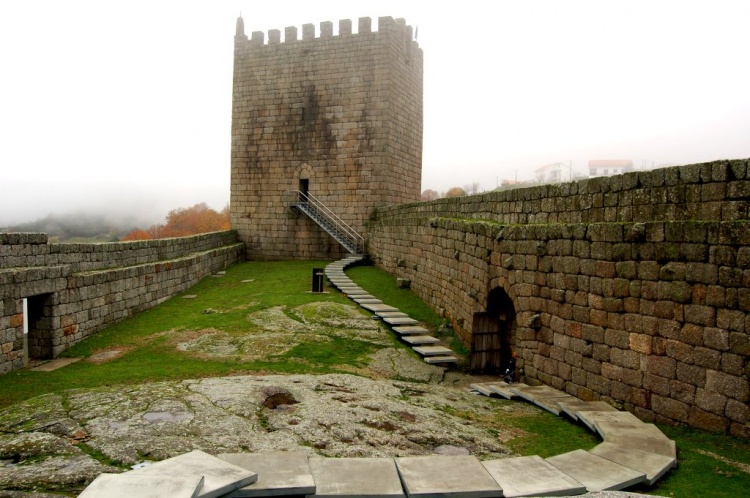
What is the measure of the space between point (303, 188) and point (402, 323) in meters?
11.9

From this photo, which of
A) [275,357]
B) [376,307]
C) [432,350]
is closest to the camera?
[275,357]

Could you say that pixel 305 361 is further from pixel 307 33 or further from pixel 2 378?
pixel 307 33

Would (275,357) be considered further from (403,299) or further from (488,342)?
(403,299)

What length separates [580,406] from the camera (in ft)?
22.3

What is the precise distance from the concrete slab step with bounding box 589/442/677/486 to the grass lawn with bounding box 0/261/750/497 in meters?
0.09

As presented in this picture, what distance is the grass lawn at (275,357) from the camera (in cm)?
518

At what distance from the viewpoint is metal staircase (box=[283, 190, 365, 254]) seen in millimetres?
21141

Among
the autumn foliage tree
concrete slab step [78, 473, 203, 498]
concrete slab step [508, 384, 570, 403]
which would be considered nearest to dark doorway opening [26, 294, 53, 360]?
concrete slab step [78, 473, 203, 498]

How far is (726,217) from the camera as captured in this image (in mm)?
5871

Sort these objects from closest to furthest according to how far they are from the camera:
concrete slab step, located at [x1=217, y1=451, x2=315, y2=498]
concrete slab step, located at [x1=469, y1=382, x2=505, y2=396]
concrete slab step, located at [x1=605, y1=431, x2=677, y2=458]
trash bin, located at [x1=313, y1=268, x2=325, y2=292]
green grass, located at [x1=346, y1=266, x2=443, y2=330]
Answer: concrete slab step, located at [x1=217, y1=451, x2=315, y2=498] → concrete slab step, located at [x1=605, y1=431, x2=677, y2=458] → concrete slab step, located at [x1=469, y1=382, x2=505, y2=396] → green grass, located at [x1=346, y1=266, x2=443, y2=330] → trash bin, located at [x1=313, y1=268, x2=325, y2=292]

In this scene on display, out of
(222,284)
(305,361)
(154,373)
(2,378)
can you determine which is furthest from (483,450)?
(222,284)

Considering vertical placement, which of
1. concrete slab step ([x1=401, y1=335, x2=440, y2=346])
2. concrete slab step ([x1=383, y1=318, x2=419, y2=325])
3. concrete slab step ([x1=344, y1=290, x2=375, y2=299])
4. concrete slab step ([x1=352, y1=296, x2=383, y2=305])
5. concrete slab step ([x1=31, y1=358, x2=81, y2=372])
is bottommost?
concrete slab step ([x1=31, y1=358, x2=81, y2=372])

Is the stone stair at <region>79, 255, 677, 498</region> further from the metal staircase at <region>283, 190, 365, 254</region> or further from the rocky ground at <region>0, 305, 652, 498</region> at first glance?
the metal staircase at <region>283, 190, 365, 254</region>

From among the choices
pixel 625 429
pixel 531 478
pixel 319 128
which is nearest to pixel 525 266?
pixel 625 429
